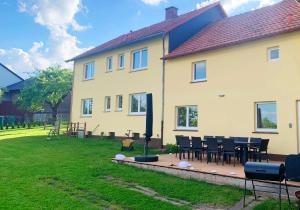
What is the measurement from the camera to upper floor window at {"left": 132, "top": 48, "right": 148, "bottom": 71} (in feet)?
63.5

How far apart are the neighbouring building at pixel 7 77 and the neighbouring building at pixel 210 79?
38587 mm

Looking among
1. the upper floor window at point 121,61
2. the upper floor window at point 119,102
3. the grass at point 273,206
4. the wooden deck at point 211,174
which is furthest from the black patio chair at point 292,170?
the upper floor window at point 121,61

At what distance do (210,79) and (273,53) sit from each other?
326cm

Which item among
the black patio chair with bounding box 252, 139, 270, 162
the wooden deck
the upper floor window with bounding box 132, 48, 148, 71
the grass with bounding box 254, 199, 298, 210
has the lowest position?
the grass with bounding box 254, 199, 298, 210

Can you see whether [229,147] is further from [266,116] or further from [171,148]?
[171,148]

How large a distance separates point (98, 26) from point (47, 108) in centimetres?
3279

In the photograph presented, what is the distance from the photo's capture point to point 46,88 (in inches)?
1518

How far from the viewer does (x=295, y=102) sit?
11.8m

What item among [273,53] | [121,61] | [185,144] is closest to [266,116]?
[273,53]

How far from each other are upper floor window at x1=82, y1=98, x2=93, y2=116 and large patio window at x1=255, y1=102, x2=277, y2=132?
1401cm

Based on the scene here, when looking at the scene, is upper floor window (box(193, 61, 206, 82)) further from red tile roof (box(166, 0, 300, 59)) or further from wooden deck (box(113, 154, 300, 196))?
wooden deck (box(113, 154, 300, 196))

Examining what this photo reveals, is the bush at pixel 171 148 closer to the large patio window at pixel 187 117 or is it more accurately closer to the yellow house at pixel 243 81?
the yellow house at pixel 243 81

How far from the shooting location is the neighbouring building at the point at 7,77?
181 feet

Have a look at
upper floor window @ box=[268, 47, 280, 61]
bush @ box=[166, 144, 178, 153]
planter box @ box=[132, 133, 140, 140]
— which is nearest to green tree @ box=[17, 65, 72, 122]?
planter box @ box=[132, 133, 140, 140]
